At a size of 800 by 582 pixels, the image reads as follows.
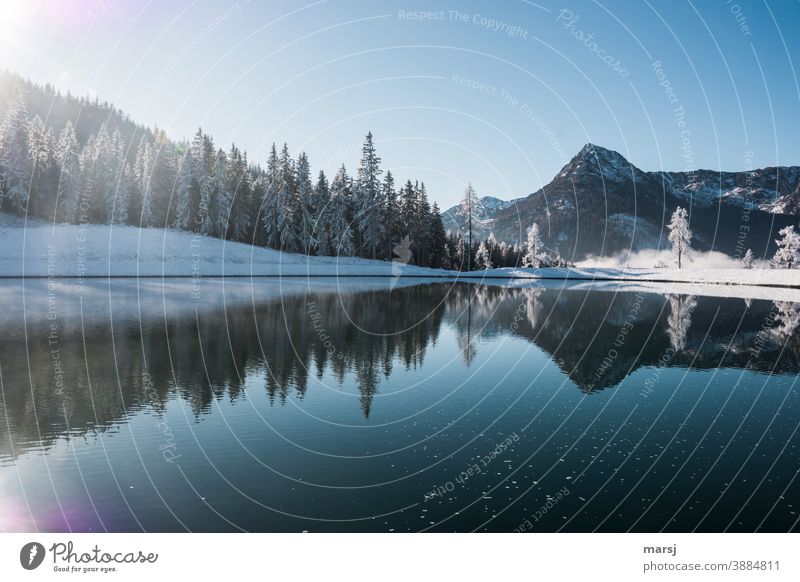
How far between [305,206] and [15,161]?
4612 cm

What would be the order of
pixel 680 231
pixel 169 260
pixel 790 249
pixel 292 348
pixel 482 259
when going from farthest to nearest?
pixel 482 259, pixel 680 231, pixel 790 249, pixel 169 260, pixel 292 348

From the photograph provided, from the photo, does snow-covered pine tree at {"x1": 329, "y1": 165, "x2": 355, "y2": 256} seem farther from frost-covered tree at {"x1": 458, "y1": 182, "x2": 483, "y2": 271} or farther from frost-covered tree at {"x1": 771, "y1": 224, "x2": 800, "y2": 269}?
frost-covered tree at {"x1": 771, "y1": 224, "x2": 800, "y2": 269}

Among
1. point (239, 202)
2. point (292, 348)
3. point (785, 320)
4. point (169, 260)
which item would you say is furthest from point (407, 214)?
point (292, 348)

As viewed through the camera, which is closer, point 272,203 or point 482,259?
point 272,203

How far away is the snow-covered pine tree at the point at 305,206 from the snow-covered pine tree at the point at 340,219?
3661mm

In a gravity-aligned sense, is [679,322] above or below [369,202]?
below

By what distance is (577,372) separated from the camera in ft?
67.5

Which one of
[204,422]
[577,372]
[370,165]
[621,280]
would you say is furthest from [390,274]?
[204,422]

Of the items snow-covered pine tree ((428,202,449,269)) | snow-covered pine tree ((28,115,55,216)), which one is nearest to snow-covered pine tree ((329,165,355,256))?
snow-covered pine tree ((428,202,449,269))

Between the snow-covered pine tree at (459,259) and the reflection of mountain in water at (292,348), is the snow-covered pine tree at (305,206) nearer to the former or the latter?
the snow-covered pine tree at (459,259)

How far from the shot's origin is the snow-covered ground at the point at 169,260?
216ft

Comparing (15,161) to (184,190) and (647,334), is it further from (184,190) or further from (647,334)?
(647,334)

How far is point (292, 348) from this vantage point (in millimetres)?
23828

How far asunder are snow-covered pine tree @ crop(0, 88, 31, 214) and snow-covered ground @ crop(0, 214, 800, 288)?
135 inches
